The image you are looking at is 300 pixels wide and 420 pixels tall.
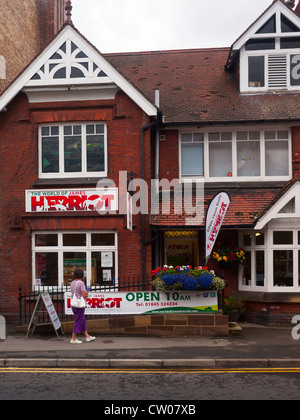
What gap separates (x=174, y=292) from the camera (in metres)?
12.3

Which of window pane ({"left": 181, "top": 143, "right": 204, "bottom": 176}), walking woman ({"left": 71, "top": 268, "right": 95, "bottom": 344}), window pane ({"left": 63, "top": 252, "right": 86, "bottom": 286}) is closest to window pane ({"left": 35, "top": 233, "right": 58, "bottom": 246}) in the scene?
window pane ({"left": 63, "top": 252, "right": 86, "bottom": 286})

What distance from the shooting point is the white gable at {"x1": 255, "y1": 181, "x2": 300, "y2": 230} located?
13.5 metres

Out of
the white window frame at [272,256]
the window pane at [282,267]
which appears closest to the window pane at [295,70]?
the white window frame at [272,256]

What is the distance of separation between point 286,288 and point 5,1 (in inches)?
591

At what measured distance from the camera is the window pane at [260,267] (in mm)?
14523

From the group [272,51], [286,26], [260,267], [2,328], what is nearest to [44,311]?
[2,328]

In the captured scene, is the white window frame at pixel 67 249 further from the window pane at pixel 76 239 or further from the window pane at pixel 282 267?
the window pane at pixel 282 267

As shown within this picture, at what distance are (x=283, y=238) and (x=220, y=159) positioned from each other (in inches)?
132

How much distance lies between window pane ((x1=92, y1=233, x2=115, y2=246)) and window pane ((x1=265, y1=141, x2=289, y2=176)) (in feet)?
17.7

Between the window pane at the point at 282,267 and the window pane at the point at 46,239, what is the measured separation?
655 centimetres

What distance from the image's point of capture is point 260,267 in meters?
14.6
